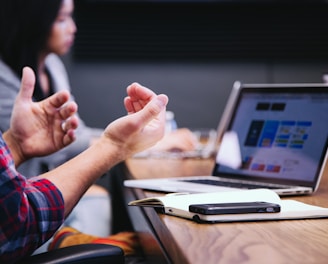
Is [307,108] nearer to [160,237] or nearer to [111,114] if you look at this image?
[160,237]

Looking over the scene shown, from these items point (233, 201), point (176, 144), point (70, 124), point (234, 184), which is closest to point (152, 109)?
point (233, 201)

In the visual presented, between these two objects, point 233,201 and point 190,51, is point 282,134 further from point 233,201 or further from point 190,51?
point 190,51

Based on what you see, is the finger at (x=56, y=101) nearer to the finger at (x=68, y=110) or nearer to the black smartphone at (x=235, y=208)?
the finger at (x=68, y=110)

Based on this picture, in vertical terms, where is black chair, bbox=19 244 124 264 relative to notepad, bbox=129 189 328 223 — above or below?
below

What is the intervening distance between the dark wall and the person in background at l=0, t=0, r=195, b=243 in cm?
135

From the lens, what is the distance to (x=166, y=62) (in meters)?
4.71

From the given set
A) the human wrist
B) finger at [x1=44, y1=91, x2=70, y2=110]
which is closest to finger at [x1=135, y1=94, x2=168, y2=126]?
finger at [x1=44, y1=91, x2=70, y2=110]

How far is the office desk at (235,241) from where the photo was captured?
852 millimetres

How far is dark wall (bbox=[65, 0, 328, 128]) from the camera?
4625mm

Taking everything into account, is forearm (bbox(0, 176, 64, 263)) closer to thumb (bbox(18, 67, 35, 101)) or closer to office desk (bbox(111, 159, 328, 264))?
office desk (bbox(111, 159, 328, 264))

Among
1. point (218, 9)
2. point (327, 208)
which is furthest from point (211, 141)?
point (218, 9)

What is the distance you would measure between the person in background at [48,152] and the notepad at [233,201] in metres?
0.19

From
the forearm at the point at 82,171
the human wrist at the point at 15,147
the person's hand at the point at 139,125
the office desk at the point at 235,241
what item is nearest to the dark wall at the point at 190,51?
the human wrist at the point at 15,147

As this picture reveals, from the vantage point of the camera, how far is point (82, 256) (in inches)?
45.8
